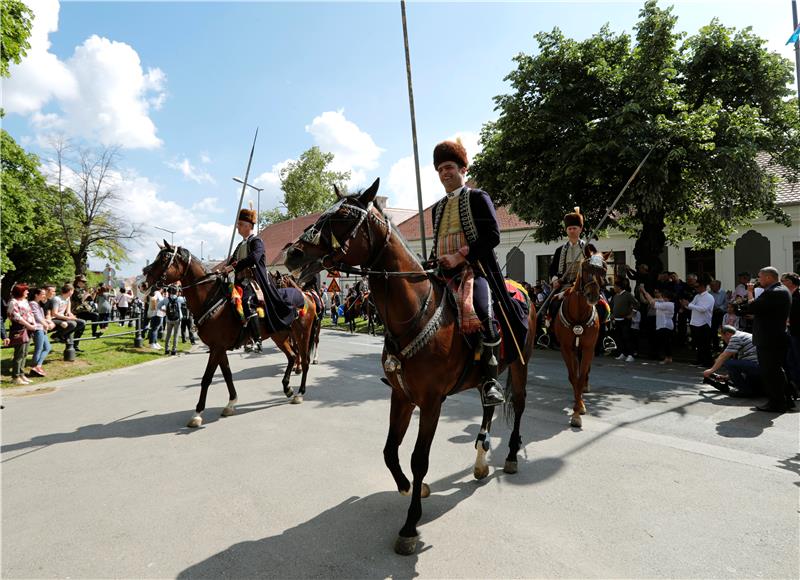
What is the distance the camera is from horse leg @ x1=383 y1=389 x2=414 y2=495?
3.39 metres

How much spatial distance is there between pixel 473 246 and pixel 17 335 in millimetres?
9999

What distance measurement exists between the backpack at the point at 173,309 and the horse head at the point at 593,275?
449 inches

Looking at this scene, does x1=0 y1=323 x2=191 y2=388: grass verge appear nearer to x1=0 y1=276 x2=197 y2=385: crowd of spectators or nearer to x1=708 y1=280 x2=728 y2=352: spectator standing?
x1=0 y1=276 x2=197 y2=385: crowd of spectators

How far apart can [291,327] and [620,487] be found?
5723mm

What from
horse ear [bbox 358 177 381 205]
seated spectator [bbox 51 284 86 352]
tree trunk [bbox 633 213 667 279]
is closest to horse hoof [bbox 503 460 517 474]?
horse ear [bbox 358 177 381 205]

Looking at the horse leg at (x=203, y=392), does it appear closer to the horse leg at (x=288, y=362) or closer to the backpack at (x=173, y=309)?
the horse leg at (x=288, y=362)

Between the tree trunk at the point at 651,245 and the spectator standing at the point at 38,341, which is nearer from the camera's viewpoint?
the spectator standing at the point at 38,341

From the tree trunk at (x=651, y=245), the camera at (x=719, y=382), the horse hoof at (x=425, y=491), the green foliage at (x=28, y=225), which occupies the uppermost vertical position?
the green foliage at (x=28, y=225)

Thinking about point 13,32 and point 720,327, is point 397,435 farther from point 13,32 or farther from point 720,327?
point 13,32

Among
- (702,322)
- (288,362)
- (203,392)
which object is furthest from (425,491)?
(702,322)

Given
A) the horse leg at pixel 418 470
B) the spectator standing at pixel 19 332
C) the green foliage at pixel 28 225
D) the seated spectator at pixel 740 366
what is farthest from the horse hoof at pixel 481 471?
the green foliage at pixel 28 225

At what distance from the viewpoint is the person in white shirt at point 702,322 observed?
10070 millimetres

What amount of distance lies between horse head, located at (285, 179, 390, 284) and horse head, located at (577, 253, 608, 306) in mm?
3750

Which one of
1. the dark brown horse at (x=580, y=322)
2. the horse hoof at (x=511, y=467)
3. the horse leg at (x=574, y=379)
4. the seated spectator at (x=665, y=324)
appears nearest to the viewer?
the horse hoof at (x=511, y=467)
